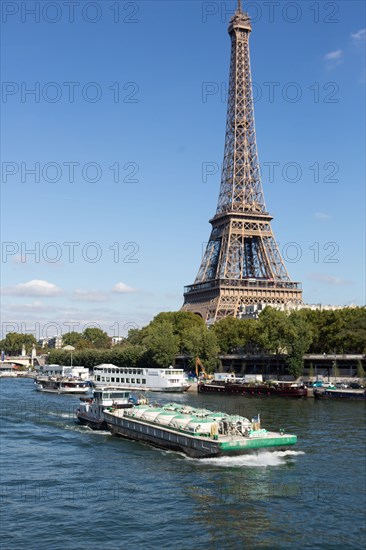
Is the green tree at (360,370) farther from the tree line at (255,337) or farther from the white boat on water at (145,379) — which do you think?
the white boat on water at (145,379)

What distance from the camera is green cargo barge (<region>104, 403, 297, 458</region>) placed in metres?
45.2

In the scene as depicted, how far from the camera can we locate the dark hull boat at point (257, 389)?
95.0 metres

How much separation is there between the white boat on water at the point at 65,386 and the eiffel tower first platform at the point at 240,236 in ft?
135

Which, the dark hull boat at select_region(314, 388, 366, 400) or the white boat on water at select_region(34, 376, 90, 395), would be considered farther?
the white boat on water at select_region(34, 376, 90, 395)

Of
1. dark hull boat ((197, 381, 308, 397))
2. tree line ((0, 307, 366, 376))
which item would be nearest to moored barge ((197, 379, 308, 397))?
dark hull boat ((197, 381, 308, 397))

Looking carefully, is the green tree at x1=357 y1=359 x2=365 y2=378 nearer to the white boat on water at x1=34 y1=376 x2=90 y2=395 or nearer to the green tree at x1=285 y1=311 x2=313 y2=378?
the green tree at x1=285 y1=311 x2=313 y2=378

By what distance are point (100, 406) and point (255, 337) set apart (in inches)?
2595

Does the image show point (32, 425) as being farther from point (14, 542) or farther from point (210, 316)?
point (210, 316)

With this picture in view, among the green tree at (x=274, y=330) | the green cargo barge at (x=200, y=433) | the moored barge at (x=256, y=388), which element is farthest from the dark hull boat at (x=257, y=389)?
the green cargo barge at (x=200, y=433)

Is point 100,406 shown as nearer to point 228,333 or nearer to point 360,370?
point 360,370

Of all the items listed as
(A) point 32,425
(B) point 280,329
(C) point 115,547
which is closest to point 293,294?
(B) point 280,329

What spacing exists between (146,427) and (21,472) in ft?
43.5

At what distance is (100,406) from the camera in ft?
210

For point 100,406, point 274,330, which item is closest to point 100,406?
point 100,406
